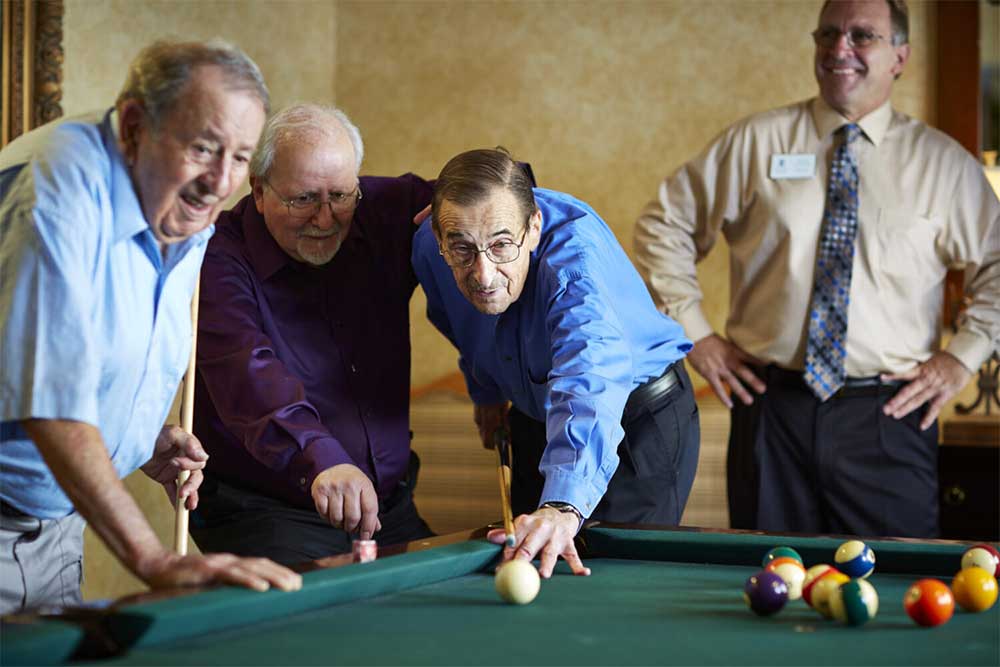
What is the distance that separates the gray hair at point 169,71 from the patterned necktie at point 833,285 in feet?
6.79

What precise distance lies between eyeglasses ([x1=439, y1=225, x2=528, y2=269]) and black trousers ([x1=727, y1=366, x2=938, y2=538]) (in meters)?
1.32

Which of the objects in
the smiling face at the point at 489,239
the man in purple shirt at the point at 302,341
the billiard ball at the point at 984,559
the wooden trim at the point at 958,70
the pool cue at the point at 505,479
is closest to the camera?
the billiard ball at the point at 984,559

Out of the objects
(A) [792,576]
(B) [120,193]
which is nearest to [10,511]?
(B) [120,193]

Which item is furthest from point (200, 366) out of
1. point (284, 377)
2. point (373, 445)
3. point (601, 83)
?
point (601, 83)

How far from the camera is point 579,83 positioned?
14.3 ft

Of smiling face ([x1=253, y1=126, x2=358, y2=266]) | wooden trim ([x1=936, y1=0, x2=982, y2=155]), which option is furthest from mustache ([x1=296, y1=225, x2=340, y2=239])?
wooden trim ([x1=936, y1=0, x2=982, y2=155])

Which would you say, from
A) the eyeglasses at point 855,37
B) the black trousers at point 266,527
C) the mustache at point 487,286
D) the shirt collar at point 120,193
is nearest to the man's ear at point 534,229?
the mustache at point 487,286

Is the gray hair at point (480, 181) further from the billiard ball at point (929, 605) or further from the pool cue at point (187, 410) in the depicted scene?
the billiard ball at point (929, 605)

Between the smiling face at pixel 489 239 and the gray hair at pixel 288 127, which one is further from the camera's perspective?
the gray hair at pixel 288 127

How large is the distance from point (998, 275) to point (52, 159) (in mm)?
2737

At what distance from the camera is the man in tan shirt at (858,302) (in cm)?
327

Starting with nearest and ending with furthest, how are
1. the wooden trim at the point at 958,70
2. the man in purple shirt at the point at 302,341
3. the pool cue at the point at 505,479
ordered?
the pool cue at the point at 505,479 < the man in purple shirt at the point at 302,341 < the wooden trim at the point at 958,70

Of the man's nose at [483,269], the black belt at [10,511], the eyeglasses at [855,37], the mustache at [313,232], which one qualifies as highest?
the eyeglasses at [855,37]

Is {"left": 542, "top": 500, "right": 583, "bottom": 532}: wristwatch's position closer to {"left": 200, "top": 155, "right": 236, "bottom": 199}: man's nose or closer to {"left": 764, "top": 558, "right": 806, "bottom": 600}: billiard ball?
{"left": 764, "top": 558, "right": 806, "bottom": 600}: billiard ball
